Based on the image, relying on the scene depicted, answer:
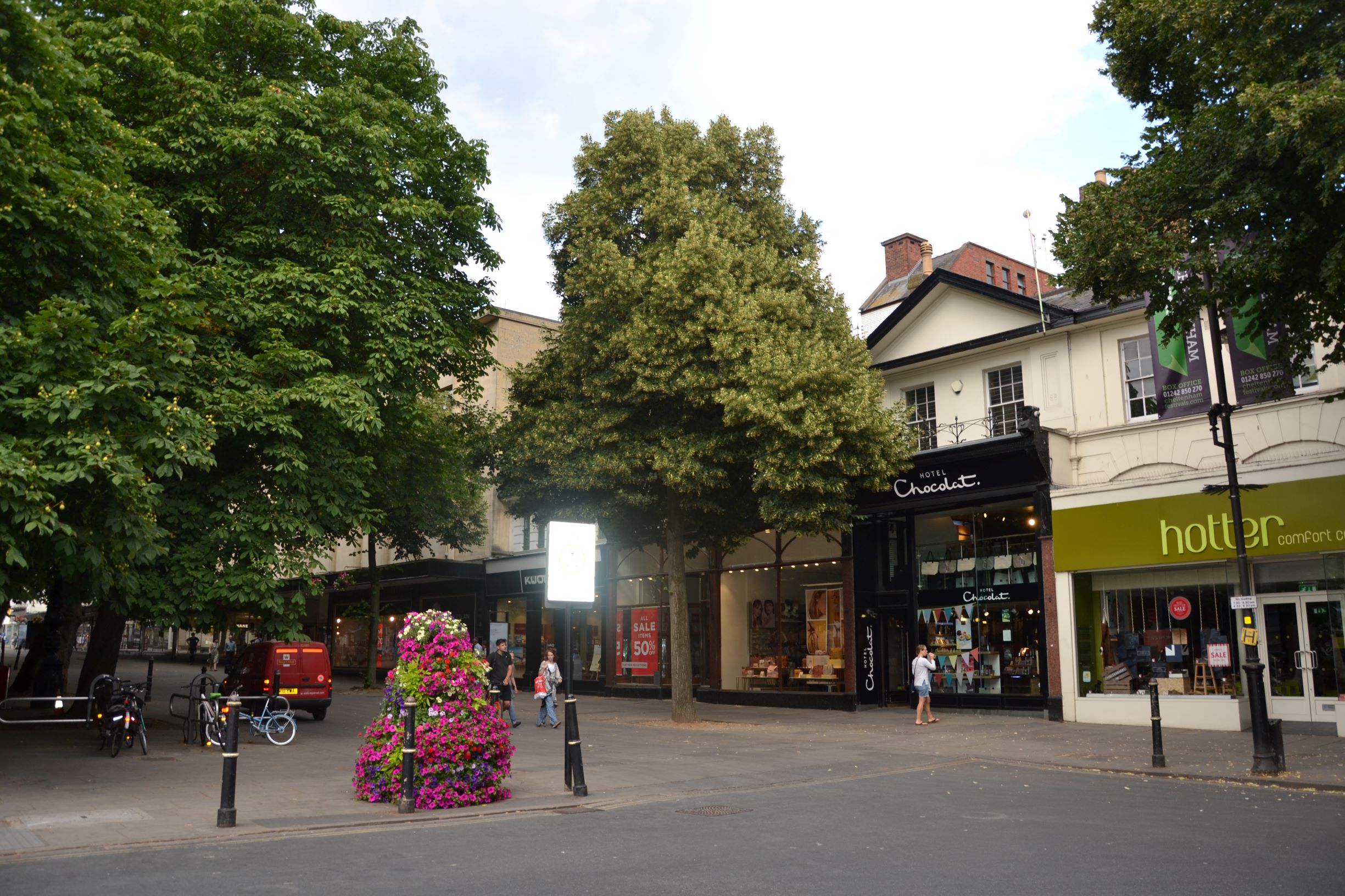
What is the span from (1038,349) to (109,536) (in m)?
18.3

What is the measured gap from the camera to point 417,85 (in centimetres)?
2083

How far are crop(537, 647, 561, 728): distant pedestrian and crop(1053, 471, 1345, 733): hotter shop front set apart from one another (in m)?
10.6

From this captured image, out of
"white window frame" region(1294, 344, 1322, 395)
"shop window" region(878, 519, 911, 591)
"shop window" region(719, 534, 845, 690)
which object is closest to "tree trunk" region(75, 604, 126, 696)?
"shop window" region(719, 534, 845, 690)

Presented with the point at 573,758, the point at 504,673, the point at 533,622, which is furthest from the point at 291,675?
the point at 533,622

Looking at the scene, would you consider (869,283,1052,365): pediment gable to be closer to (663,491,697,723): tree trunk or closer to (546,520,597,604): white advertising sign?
(663,491,697,723): tree trunk

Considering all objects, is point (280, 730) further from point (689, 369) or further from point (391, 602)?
point (391, 602)

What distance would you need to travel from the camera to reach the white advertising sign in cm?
1181

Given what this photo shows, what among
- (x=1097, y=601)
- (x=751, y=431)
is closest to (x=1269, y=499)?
(x=1097, y=601)

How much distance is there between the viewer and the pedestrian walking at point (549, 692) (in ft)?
71.6

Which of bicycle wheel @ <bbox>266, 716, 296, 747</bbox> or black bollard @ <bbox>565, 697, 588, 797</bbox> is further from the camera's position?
bicycle wheel @ <bbox>266, 716, 296, 747</bbox>

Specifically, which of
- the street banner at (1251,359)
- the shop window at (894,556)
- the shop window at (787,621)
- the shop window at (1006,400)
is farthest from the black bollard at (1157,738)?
the shop window at (787,621)

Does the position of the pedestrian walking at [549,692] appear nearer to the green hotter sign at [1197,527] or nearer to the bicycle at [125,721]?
the bicycle at [125,721]

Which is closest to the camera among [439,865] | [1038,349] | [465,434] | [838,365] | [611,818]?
[439,865]

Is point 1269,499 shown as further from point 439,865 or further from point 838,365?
point 439,865
